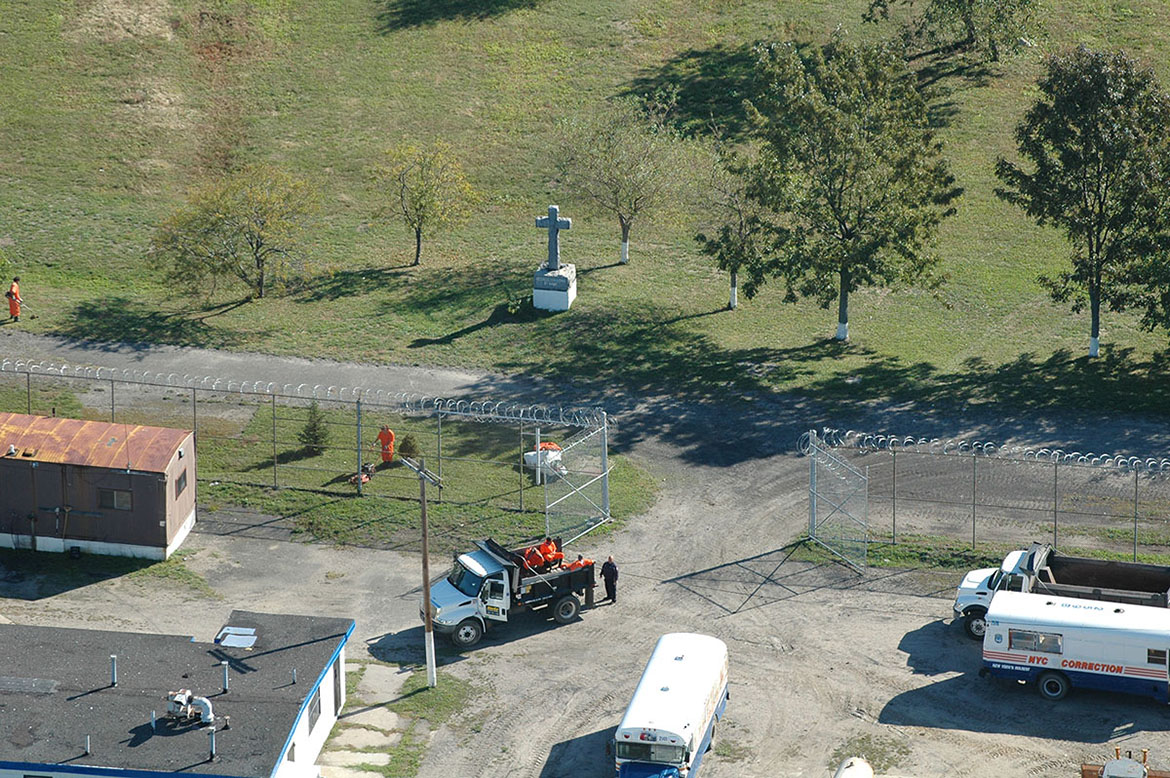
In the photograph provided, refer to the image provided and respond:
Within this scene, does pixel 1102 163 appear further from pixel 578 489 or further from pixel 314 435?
pixel 314 435

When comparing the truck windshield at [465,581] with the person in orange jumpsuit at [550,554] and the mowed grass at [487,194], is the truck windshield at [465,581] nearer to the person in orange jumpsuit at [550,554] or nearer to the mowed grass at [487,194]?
the person in orange jumpsuit at [550,554]

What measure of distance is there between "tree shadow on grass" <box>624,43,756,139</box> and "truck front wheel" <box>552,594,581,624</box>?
41882mm

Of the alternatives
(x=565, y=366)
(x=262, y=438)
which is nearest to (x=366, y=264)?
(x=565, y=366)

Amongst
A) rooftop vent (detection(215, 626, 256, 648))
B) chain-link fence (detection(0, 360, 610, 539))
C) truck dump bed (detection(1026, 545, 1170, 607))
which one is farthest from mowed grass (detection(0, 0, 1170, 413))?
rooftop vent (detection(215, 626, 256, 648))

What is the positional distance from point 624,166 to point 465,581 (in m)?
30.0

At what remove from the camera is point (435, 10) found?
278ft

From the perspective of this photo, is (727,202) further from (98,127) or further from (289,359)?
(98,127)

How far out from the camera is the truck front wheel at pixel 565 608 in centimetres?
3831

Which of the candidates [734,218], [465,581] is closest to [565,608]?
[465,581]

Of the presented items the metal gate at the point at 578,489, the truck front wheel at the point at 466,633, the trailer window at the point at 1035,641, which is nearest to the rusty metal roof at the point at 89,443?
the truck front wheel at the point at 466,633

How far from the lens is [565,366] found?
55.3m

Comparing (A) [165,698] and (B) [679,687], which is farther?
(B) [679,687]

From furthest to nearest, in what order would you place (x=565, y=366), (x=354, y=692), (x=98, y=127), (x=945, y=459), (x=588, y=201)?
(x=98, y=127), (x=588, y=201), (x=565, y=366), (x=945, y=459), (x=354, y=692)

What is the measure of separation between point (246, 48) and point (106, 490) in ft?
147
